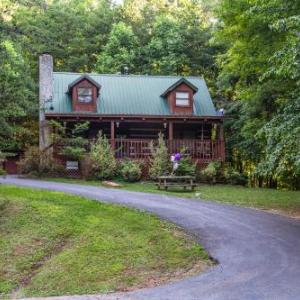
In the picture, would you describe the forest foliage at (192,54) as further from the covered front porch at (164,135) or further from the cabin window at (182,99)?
the cabin window at (182,99)

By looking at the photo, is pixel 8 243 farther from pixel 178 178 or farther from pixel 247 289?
pixel 178 178

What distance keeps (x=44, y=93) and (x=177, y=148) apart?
8369 millimetres

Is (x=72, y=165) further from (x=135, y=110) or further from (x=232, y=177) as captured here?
(x=232, y=177)

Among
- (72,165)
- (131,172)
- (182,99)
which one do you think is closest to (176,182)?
(131,172)

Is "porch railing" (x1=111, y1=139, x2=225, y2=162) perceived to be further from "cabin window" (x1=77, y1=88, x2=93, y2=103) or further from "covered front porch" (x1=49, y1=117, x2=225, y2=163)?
"cabin window" (x1=77, y1=88, x2=93, y2=103)

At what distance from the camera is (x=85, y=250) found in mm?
9609

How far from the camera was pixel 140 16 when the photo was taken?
39.2m

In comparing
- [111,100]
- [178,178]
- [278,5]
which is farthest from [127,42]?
[278,5]

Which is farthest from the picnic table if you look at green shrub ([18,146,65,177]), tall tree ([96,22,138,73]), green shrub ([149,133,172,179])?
tall tree ([96,22,138,73])

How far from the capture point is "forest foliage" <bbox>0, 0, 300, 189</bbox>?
1234cm

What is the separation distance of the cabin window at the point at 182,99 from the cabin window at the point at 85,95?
5.03 metres

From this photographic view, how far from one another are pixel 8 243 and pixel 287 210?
8754 millimetres

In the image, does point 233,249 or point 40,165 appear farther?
point 40,165

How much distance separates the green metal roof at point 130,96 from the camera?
2609 cm
